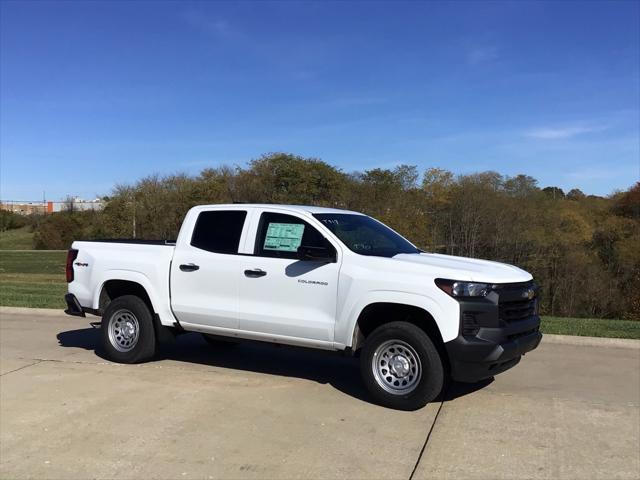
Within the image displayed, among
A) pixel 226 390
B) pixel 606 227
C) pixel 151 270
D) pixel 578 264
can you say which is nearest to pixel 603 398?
pixel 226 390

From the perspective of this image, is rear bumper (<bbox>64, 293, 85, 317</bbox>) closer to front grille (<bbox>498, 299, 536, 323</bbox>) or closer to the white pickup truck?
the white pickup truck

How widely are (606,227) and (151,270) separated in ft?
137

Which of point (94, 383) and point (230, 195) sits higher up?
point (230, 195)

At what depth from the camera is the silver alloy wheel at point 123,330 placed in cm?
729

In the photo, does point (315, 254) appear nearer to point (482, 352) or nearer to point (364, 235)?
point (364, 235)

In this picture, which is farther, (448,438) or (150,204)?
(150,204)

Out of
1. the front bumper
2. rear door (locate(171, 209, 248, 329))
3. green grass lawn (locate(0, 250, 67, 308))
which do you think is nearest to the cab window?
rear door (locate(171, 209, 248, 329))

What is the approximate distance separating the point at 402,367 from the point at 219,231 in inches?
103

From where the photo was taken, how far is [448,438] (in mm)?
4895

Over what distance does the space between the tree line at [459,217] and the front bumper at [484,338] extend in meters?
21.2

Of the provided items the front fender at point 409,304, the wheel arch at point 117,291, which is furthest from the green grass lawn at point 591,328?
the wheel arch at point 117,291

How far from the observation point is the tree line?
30.2 m

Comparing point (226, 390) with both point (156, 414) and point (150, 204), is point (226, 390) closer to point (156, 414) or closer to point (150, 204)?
point (156, 414)

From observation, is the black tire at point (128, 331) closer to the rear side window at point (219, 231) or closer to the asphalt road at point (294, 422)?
the asphalt road at point (294, 422)
